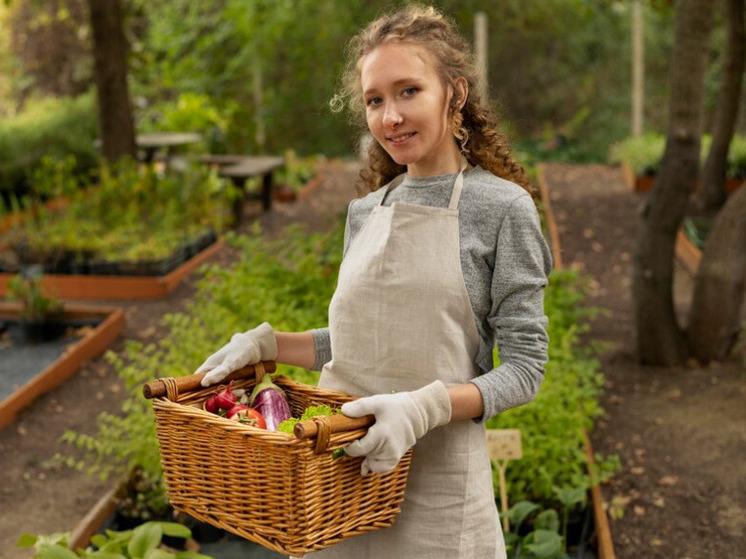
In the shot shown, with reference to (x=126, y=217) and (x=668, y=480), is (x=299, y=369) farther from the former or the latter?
(x=126, y=217)

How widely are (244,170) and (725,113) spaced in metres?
5.10

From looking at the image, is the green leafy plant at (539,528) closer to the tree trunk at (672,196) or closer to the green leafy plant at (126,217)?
the tree trunk at (672,196)

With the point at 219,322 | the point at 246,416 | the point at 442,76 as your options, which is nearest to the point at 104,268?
the point at 219,322

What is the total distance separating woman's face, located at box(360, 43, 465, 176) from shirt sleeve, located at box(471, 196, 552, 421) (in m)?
0.23

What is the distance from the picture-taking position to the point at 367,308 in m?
2.09

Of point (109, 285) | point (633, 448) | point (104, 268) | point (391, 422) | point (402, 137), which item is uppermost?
point (402, 137)

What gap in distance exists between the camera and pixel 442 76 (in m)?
2.09

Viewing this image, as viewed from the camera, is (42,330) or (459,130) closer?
(459,130)

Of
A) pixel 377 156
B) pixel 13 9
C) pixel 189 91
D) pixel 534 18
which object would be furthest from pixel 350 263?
pixel 13 9

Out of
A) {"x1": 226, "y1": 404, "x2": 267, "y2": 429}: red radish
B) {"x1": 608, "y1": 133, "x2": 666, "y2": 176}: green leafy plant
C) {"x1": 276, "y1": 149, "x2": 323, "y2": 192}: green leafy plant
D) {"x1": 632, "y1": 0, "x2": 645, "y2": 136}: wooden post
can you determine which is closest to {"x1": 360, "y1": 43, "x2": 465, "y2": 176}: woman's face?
{"x1": 226, "y1": 404, "x2": 267, "y2": 429}: red radish

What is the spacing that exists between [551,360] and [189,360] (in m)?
1.67

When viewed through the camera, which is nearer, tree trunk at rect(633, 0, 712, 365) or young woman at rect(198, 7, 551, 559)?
young woman at rect(198, 7, 551, 559)

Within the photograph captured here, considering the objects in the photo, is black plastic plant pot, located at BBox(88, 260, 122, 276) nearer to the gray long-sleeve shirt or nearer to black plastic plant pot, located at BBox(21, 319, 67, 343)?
black plastic plant pot, located at BBox(21, 319, 67, 343)

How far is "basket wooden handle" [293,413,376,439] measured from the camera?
1.78 m
